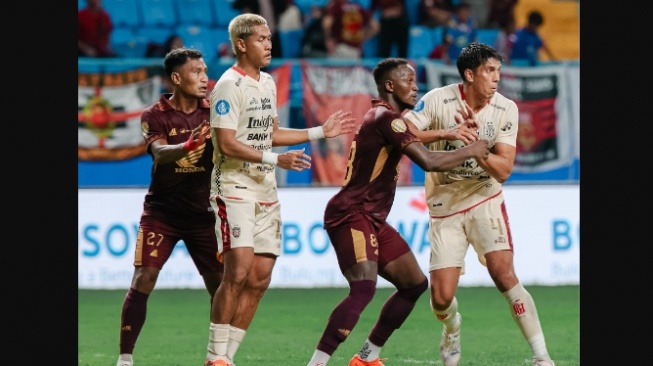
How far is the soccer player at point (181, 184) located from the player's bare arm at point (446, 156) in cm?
156

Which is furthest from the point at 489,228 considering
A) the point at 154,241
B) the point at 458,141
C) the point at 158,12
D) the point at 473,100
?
the point at 158,12

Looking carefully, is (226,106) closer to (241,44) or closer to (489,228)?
(241,44)

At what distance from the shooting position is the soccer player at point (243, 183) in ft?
24.5

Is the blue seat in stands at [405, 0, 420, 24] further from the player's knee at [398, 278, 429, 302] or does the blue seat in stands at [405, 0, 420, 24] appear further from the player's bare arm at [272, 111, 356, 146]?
the player's knee at [398, 278, 429, 302]

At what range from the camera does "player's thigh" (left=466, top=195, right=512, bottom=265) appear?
7926mm

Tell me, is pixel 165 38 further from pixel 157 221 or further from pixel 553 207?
pixel 157 221

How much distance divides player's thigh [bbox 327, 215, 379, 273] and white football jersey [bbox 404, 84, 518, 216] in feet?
2.18

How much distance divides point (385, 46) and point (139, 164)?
4725 mm

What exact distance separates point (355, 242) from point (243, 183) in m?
0.87

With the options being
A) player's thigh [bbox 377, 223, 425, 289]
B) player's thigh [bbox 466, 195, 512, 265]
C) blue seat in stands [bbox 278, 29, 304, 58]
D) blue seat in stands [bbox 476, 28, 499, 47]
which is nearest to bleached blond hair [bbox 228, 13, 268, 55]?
player's thigh [bbox 377, 223, 425, 289]

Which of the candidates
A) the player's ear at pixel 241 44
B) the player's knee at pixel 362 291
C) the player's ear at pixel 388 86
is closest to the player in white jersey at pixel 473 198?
the player's ear at pixel 388 86

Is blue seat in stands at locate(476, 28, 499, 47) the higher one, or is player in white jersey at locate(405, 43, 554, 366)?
blue seat in stands at locate(476, 28, 499, 47)

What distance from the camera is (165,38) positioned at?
16500 millimetres

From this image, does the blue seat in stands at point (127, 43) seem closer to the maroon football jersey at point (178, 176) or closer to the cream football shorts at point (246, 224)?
the maroon football jersey at point (178, 176)
